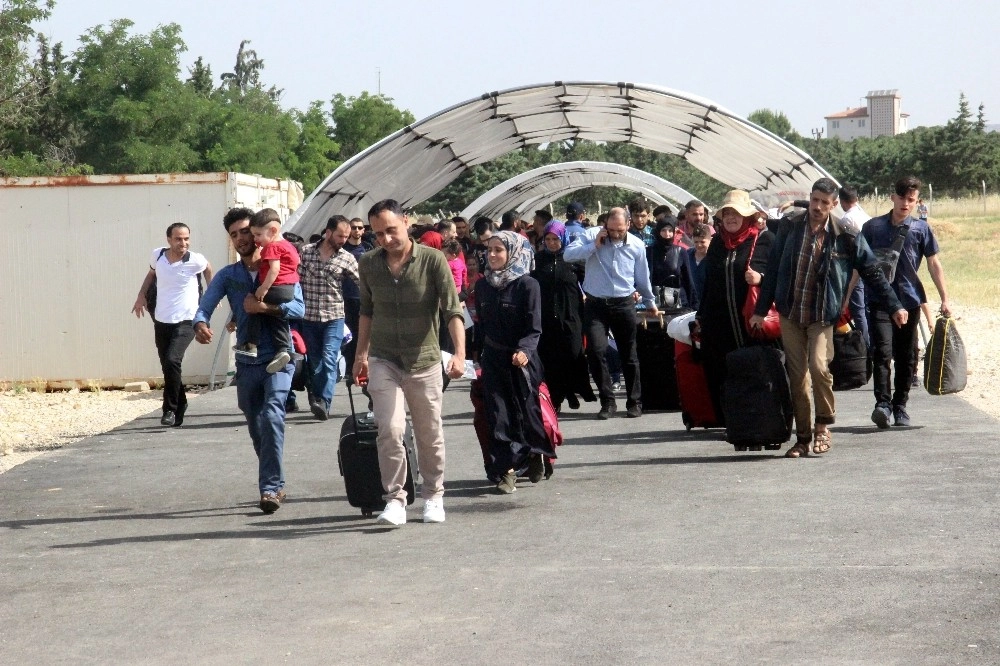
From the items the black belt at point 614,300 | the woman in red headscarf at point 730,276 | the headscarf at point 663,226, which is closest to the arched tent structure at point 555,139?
the headscarf at point 663,226

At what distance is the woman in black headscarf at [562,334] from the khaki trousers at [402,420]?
430 centimetres

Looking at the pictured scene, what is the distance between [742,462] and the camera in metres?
9.95

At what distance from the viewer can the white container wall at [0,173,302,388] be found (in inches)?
680

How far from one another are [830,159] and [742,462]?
86.2 metres

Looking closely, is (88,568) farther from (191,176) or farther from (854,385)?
(191,176)

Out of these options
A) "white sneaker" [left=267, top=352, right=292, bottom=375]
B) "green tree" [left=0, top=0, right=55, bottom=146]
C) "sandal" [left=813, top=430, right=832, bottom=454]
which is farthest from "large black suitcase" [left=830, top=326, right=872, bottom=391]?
"green tree" [left=0, top=0, right=55, bottom=146]

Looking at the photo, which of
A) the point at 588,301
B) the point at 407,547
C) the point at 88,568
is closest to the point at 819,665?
the point at 407,547

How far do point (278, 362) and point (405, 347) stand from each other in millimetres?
1032

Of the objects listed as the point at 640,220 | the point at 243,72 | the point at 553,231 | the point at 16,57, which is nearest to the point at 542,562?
the point at 553,231

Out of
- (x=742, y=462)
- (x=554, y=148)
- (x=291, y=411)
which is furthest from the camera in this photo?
(x=554, y=148)

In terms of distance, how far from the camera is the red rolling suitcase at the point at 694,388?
1078cm

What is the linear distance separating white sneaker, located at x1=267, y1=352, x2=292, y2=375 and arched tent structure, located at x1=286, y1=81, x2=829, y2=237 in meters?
9.33

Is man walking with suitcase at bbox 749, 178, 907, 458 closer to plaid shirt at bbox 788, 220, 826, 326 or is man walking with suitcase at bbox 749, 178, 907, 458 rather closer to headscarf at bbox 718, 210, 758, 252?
plaid shirt at bbox 788, 220, 826, 326

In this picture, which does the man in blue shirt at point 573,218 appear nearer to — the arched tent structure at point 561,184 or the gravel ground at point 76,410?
the gravel ground at point 76,410
